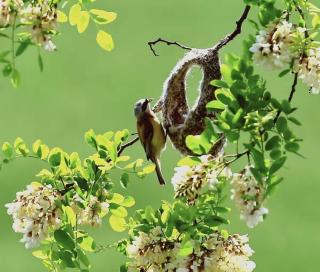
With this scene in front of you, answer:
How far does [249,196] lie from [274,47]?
222mm

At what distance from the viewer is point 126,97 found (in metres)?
6.55

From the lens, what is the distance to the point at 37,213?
65.1 inches

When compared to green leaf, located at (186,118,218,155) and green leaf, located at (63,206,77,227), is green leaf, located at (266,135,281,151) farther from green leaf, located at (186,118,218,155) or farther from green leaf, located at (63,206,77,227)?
green leaf, located at (63,206,77,227)

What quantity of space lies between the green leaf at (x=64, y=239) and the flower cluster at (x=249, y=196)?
1.00ft


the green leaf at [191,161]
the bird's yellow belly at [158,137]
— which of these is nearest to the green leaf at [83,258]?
the green leaf at [191,161]

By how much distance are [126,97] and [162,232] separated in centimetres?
494

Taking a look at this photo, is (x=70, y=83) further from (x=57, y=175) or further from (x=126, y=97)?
(x=57, y=175)

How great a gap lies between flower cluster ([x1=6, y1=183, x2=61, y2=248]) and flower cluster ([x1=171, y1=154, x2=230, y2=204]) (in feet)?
0.72

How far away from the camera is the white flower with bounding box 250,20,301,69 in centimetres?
152

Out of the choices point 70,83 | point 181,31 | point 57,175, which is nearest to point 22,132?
point 70,83

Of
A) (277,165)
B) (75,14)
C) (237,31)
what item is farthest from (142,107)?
(277,165)

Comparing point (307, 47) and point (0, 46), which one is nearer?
point (307, 47)

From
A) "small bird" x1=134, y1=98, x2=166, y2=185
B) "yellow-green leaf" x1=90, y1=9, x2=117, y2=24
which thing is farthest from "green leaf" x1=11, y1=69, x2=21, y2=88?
"small bird" x1=134, y1=98, x2=166, y2=185

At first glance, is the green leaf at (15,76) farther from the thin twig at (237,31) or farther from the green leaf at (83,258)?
the thin twig at (237,31)
